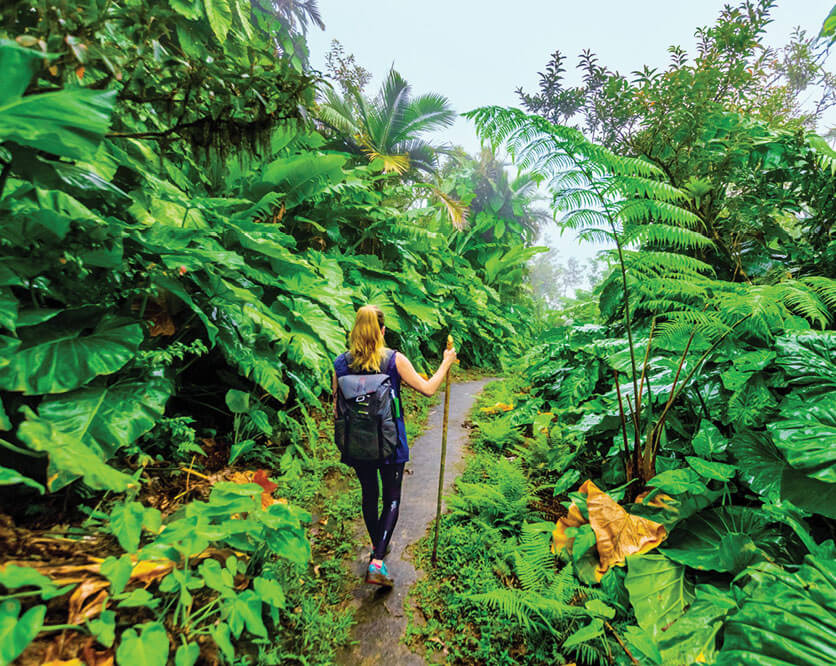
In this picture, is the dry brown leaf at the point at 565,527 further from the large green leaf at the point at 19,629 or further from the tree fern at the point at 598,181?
the large green leaf at the point at 19,629

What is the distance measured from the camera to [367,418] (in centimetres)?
199

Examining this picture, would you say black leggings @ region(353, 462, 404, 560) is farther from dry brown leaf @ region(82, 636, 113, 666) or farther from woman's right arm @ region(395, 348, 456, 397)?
dry brown leaf @ region(82, 636, 113, 666)

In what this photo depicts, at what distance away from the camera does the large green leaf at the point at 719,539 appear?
1520 millimetres

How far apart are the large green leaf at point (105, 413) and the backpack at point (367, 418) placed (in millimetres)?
1014

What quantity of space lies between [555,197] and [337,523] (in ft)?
9.66

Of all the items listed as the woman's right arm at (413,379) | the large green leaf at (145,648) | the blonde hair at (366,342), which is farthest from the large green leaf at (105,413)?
the woman's right arm at (413,379)

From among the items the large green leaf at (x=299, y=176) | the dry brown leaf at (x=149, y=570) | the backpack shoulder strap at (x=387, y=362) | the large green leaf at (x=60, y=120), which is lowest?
the dry brown leaf at (x=149, y=570)

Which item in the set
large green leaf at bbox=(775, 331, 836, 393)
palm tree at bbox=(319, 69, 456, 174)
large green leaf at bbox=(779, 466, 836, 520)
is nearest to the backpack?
large green leaf at bbox=(779, 466, 836, 520)

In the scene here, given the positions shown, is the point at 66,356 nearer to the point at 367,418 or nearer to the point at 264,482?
the point at 264,482

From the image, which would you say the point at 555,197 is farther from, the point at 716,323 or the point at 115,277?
→ the point at 115,277

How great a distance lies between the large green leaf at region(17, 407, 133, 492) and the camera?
3.65 ft

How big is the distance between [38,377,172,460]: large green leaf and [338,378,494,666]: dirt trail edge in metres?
1.54

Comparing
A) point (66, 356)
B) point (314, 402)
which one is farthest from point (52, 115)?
point (314, 402)

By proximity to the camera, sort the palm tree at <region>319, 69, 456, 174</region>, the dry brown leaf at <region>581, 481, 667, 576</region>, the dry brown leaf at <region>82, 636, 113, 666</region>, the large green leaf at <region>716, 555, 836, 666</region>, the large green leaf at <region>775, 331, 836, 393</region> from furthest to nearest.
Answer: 1. the palm tree at <region>319, 69, 456, 174</region>
2. the dry brown leaf at <region>581, 481, 667, 576</region>
3. the large green leaf at <region>775, 331, 836, 393</region>
4. the dry brown leaf at <region>82, 636, 113, 666</region>
5. the large green leaf at <region>716, 555, 836, 666</region>
